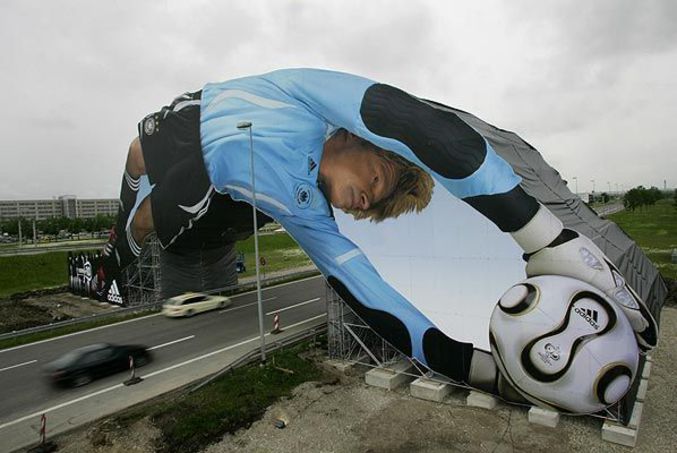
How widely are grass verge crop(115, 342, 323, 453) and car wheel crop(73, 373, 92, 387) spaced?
12.1 feet

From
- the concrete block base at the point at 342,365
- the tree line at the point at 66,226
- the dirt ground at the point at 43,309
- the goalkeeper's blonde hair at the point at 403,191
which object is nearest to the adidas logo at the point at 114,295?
the dirt ground at the point at 43,309

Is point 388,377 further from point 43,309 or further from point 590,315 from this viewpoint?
point 43,309

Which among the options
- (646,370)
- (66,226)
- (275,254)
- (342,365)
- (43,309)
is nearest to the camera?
(646,370)

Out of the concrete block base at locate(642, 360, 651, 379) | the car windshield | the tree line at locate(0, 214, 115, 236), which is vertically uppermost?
the tree line at locate(0, 214, 115, 236)

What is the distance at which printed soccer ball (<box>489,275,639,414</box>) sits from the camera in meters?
12.4

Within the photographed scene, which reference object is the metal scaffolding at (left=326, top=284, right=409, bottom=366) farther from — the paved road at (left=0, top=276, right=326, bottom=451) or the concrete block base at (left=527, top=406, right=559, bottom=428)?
the concrete block base at (left=527, top=406, right=559, bottom=428)

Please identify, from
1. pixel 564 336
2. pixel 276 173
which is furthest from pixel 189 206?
pixel 564 336

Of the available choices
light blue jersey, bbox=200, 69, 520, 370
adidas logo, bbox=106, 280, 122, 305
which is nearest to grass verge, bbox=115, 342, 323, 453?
light blue jersey, bbox=200, 69, 520, 370

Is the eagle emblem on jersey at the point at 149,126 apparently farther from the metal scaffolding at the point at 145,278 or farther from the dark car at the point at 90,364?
the dark car at the point at 90,364

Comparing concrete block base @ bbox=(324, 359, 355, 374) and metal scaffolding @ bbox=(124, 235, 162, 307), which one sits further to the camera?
metal scaffolding @ bbox=(124, 235, 162, 307)

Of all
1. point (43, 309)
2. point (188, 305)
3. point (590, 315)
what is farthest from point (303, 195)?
point (43, 309)

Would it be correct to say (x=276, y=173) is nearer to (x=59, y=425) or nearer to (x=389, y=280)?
(x=389, y=280)

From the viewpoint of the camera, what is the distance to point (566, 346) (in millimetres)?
12742

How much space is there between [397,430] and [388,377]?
311 cm
